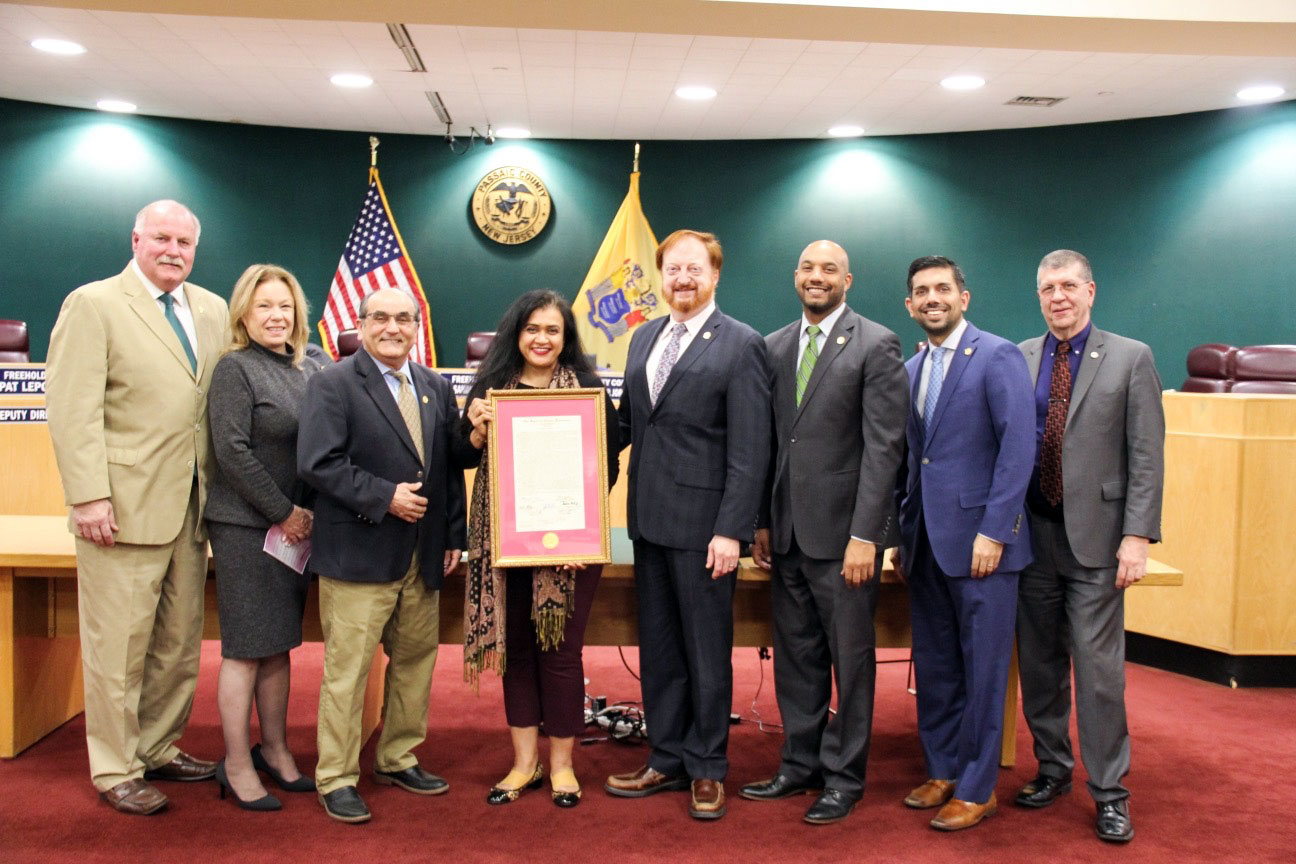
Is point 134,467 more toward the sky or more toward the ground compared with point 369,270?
more toward the ground

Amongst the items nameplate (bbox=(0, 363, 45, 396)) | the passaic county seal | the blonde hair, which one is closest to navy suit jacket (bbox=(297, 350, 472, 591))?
the blonde hair

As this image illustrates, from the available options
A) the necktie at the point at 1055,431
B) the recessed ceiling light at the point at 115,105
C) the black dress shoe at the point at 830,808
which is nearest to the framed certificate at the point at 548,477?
the black dress shoe at the point at 830,808

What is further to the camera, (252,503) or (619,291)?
(619,291)

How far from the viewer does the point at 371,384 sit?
2.96m

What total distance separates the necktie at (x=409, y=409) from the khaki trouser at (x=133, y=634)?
2.18 ft

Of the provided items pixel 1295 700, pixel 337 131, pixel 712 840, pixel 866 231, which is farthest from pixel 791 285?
pixel 712 840

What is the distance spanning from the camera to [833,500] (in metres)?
2.96

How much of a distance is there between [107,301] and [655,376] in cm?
154

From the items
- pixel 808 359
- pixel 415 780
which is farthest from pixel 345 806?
pixel 808 359

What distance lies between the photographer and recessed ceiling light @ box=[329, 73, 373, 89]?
23.6 ft

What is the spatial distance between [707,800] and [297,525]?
140 centimetres

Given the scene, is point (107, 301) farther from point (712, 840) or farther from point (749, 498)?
point (712, 840)

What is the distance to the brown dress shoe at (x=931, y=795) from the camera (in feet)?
10.2

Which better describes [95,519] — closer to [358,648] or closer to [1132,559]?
[358,648]
